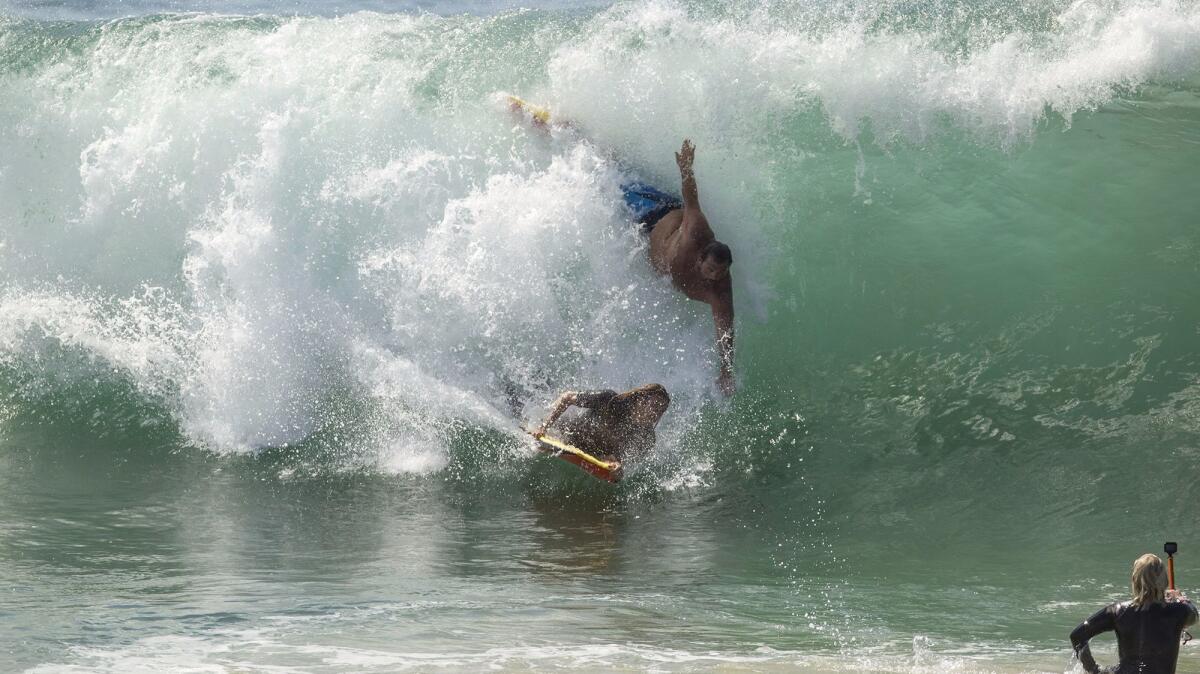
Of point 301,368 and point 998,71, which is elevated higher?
point 998,71

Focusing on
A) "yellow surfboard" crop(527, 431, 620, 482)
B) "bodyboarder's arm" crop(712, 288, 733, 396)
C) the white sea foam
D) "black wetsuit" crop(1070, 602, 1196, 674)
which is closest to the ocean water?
the white sea foam

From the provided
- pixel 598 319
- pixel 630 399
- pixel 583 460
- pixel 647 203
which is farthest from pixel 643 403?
pixel 647 203

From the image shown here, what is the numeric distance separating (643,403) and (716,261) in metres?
0.99

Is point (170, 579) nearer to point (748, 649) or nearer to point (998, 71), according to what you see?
point (748, 649)

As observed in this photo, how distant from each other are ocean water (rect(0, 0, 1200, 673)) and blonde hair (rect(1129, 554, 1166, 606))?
1.10 m

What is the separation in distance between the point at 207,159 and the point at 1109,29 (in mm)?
7284

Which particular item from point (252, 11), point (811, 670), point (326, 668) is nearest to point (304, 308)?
point (326, 668)

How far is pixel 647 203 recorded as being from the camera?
867cm

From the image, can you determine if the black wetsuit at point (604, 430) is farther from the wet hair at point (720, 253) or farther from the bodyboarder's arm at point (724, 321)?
the wet hair at point (720, 253)

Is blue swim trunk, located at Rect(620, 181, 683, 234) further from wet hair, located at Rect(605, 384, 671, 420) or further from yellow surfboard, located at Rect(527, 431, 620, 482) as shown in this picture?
yellow surfboard, located at Rect(527, 431, 620, 482)

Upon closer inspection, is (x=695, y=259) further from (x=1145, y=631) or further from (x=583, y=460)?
(x=1145, y=631)

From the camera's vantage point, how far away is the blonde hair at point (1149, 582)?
13.5 feet

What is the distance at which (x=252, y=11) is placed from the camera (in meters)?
16.5

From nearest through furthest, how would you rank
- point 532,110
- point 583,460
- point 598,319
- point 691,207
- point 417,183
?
point 583,460 → point 691,207 → point 598,319 → point 417,183 → point 532,110
